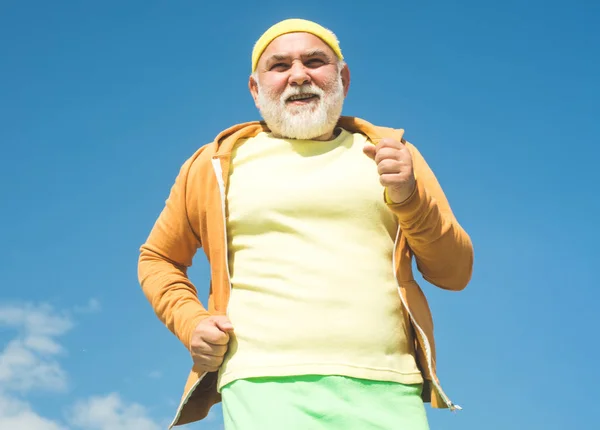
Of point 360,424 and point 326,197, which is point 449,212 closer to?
point 326,197

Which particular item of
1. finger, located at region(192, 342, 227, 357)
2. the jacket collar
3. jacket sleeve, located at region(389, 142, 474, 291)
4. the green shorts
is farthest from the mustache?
the green shorts

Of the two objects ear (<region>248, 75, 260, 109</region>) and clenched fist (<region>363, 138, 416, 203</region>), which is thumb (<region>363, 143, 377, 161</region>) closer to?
clenched fist (<region>363, 138, 416, 203</region>)

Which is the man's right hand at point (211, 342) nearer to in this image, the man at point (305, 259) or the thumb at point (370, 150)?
the man at point (305, 259)

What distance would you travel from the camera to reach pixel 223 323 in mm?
3248

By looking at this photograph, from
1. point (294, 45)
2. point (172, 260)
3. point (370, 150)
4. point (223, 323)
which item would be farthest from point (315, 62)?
point (223, 323)

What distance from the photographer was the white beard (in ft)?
12.2

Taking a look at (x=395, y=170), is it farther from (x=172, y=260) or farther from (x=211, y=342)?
(x=172, y=260)

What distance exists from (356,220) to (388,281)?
0.33 meters

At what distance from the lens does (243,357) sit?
127 inches

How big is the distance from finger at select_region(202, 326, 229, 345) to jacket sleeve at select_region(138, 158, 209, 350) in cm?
23

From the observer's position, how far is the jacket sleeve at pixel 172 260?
3.55 meters

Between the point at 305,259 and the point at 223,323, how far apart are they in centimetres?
47

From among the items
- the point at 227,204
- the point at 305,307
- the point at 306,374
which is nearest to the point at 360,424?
the point at 306,374

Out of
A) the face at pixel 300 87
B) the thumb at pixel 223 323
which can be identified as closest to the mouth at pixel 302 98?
the face at pixel 300 87
